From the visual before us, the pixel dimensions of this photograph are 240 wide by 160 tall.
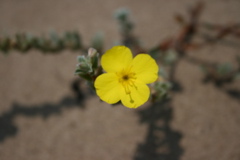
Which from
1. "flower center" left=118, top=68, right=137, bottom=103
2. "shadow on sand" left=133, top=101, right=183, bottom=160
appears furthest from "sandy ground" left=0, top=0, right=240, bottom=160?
"flower center" left=118, top=68, right=137, bottom=103

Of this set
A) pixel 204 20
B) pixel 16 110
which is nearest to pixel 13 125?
pixel 16 110

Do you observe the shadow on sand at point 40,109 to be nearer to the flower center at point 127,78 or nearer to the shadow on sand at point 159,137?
the shadow on sand at point 159,137

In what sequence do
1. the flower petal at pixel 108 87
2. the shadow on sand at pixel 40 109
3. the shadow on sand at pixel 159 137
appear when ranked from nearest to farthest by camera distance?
the flower petal at pixel 108 87
the shadow on sand at pixel 159 137
the shadow on sand at pixel 40 109

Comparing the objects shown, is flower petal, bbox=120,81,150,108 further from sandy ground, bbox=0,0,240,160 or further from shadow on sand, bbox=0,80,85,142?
shadow on sand, bbox=0,80,85,142

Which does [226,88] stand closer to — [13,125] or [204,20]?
[204,20]

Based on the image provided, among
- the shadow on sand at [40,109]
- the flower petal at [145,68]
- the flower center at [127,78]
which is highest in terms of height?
the flower petal at [145,68]

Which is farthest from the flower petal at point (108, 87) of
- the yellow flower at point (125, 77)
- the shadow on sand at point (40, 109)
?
the shadow on sand at point (40, 109)

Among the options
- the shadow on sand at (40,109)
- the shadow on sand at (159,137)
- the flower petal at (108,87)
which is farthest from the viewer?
the shadow on sand at (40,109)
